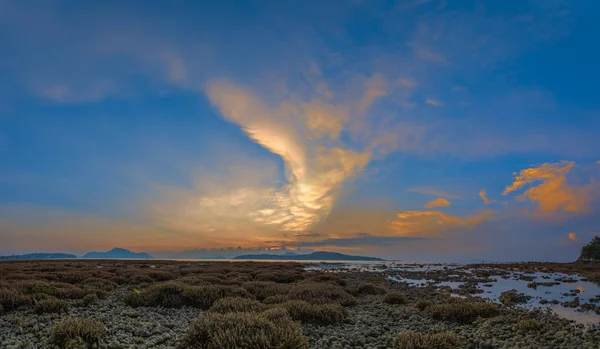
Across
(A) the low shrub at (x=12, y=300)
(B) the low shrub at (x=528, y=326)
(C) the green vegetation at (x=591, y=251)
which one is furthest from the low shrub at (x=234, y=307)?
Result: (C) the green vegetation at (x=591, y=251)

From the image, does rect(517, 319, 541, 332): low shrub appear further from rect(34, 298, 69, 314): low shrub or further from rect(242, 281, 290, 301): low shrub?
rect(34, 298, 69, 314): low shrub

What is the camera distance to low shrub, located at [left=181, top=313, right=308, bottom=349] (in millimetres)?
7950

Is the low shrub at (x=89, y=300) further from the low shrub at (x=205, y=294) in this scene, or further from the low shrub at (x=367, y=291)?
the low shrub at (x=367, y=291)

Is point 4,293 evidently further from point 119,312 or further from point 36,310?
point 119,312

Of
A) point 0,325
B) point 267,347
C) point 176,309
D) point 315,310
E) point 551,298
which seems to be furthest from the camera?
point 551,298

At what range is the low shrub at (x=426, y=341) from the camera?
28.4 ft

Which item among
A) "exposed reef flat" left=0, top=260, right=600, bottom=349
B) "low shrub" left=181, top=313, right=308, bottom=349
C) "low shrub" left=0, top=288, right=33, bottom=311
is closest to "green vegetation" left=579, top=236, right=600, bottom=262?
"exposed reef flat" left=0, top=260, right=600, bottom=349

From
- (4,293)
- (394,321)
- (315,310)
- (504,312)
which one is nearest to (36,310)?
(4,293)

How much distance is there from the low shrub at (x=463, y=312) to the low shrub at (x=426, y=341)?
172 inches

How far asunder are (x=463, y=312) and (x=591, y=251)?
99385 millimetres

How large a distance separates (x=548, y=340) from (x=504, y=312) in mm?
5336

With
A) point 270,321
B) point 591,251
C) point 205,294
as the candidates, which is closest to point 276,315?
point 270,321

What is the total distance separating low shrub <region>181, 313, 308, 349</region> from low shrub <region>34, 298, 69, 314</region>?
26.1ft

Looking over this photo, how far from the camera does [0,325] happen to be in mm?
11031
